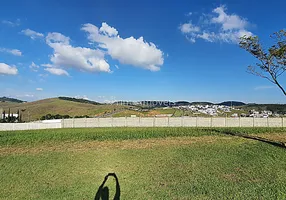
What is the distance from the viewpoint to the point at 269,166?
1077cm

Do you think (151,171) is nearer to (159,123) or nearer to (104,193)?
(104,193)

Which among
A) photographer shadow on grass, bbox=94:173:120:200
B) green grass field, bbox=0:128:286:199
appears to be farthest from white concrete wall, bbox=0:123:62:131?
photographer shadow on grass, bbox=94:173:120:200

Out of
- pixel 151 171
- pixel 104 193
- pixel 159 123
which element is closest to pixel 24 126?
pixel 159 123

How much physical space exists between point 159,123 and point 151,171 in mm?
28540

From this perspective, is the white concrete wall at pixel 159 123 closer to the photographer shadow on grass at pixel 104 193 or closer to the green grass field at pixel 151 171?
the green grass field at pixel 151 171

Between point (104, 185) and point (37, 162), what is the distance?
211 inches

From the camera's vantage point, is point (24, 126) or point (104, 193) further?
point (24, 126)

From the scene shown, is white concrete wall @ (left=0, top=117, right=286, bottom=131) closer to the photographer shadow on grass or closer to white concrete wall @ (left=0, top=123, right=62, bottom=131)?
white concrete wall @ (left=0, top=123, right=62, bottom=131)

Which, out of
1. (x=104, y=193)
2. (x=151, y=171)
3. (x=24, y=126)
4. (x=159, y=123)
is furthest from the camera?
(x=159, y=123)

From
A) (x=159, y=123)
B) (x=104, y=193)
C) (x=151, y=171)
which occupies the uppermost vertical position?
(x=159, y=123)

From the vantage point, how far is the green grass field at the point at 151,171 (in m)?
8.07

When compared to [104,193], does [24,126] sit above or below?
above

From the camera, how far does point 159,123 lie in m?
39.1

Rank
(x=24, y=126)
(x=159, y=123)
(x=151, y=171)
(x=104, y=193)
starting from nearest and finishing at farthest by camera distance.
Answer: (x=104, y=193) < (x=151, y=171) < (x=24, y=126) < (x=159, y=123)
